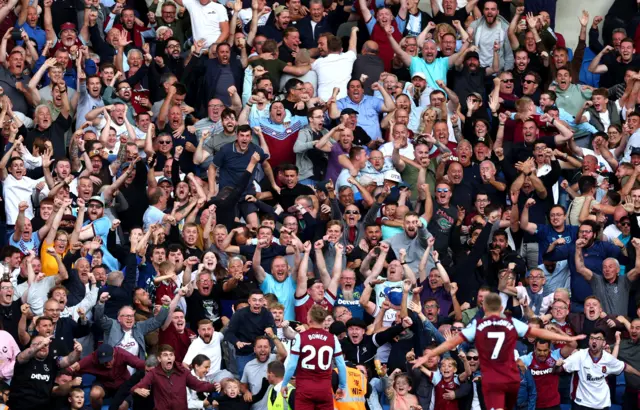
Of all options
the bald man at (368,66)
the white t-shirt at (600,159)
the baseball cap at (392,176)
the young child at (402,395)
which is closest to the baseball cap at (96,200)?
the baseball cap at (392,176)

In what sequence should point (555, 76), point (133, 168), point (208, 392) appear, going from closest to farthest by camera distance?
point (208, 392) < point (133, 168) < point (555, 76)

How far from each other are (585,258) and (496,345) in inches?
188

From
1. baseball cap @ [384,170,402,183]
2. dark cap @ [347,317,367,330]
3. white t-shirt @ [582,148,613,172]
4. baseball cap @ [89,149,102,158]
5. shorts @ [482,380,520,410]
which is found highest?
shorts @ [482,380,520,410]

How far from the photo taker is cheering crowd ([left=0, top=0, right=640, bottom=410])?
20.0 metres

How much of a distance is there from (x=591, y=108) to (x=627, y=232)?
2.97 meters

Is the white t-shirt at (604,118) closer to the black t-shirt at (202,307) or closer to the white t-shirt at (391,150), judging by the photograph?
the white t-shirt at (391,150)

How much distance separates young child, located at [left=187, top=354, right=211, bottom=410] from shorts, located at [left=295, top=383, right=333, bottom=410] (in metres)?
1.67

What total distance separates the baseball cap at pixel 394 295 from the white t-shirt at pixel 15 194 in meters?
4.84

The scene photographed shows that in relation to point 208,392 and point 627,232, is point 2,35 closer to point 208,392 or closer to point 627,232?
point 208,392

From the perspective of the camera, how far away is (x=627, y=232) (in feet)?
76.6

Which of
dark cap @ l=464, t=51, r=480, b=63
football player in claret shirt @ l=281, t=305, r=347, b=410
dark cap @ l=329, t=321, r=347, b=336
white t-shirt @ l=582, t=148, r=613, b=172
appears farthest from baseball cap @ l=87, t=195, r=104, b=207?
white t-shirt @ l=582, t=148, r=613, b=172

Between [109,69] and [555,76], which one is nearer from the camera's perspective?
[109,69]

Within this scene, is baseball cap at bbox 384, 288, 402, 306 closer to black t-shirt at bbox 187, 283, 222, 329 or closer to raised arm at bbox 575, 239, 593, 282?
black t-shirt at bbox 187, 283, 222, 329

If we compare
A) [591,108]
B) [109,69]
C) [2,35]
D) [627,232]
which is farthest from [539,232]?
[2,35]
